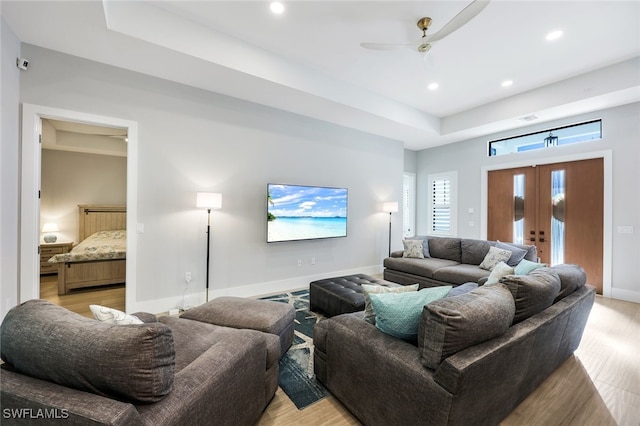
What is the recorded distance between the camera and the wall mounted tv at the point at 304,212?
4.24 m

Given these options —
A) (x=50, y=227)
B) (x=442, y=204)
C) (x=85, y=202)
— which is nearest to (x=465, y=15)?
(x=442, y=204)

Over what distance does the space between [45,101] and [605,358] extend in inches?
243

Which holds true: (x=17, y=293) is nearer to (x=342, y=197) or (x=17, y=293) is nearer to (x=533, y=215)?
(x=342, y=197)

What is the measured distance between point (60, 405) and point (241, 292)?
331cm

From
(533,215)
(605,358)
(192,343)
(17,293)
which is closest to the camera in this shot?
(192,343)

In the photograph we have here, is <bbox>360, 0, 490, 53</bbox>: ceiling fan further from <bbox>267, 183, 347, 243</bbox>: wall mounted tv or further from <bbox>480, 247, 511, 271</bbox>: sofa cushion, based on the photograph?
<bbox>480, 247, 511, 271</bbox>: sofa cushion

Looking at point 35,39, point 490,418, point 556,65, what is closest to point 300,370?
point 490,418

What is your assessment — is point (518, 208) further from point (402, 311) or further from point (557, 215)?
point (402, 311)

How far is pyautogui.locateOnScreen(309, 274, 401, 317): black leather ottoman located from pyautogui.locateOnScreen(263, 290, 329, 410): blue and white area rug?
0.72 ft

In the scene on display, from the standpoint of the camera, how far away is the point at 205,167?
3.78 m

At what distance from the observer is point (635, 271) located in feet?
12.9

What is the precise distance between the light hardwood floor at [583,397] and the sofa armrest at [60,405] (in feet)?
3.81

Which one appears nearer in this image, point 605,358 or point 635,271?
point 605,358

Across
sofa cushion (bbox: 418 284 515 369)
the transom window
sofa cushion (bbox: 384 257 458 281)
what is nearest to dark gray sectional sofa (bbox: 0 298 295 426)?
sofa cushion (bbox: 418 284 515 369)
